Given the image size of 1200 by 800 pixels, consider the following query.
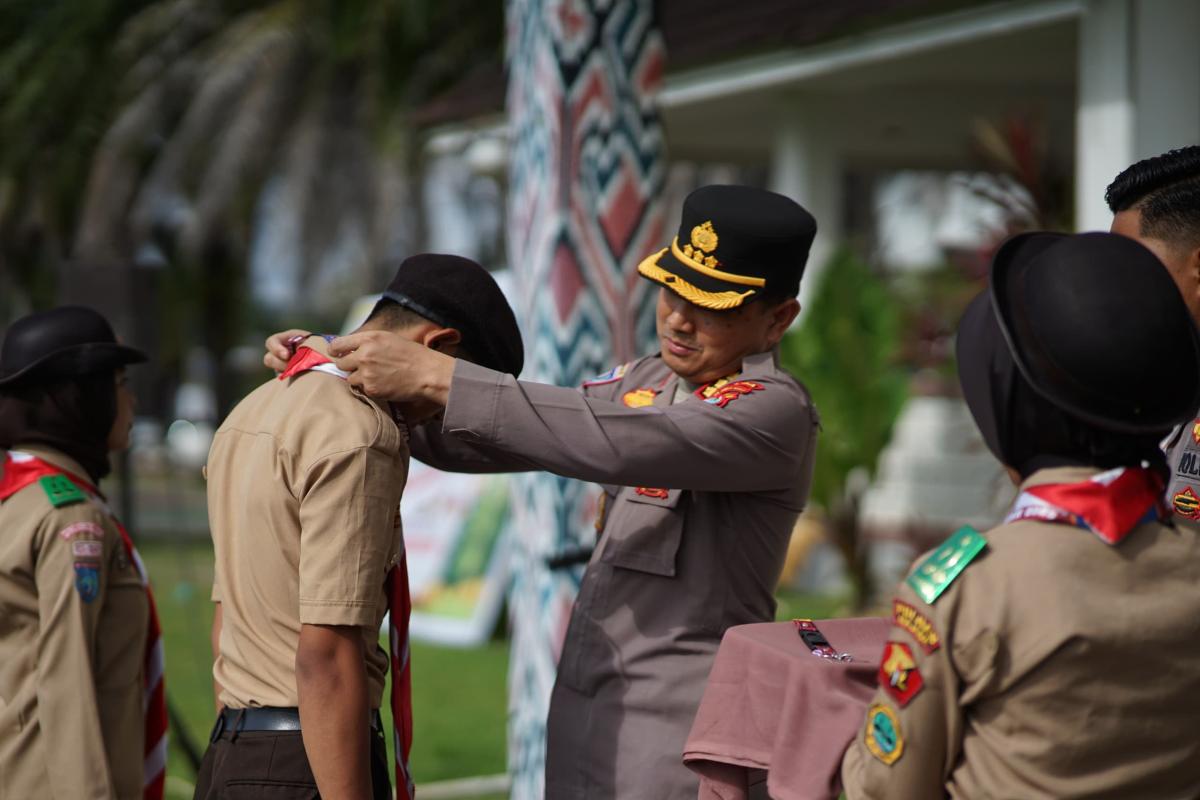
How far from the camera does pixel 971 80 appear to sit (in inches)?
354

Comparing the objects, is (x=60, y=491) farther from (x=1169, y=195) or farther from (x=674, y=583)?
(x=1169, y=195)

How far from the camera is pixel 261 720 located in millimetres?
2502

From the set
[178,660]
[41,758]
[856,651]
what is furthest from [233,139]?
[856,651]

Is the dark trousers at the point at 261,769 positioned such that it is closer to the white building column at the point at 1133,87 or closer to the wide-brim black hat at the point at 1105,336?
the wide-brim black hat at the point at 1105,336

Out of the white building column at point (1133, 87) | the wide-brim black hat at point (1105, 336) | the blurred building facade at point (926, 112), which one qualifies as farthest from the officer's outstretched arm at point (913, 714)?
the white building column at point (1133, 87)

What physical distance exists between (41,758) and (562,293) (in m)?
1.94

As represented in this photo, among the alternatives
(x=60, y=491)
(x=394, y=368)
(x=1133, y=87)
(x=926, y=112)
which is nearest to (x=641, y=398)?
(x=394, y=368)

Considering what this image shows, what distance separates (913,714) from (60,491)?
2.22 meters

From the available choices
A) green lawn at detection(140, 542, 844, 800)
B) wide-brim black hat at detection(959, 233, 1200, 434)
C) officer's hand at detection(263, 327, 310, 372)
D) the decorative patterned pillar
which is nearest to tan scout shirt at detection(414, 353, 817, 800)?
officer's hand at detection(263, 327, 310, 372)

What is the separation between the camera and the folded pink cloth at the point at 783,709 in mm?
2125

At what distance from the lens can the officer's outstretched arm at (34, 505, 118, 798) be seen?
10.5 feet

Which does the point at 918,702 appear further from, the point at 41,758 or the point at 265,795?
the point at 41,758

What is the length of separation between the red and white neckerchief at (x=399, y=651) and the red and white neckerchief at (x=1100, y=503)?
1182mm

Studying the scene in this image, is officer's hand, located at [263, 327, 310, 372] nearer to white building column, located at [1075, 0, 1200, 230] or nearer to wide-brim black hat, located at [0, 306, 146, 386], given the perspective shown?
wide-brim black hat, located at [0, 306, 146, 386]
